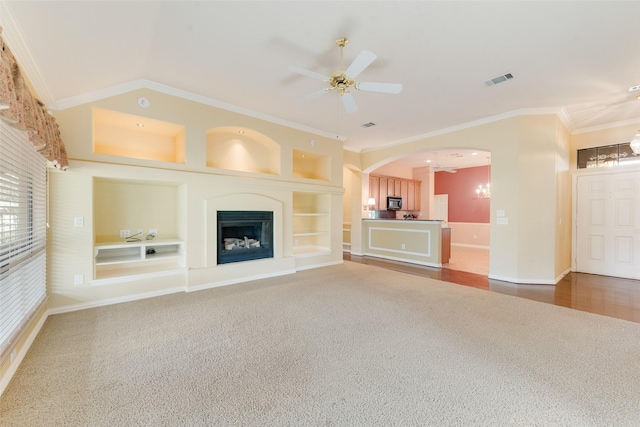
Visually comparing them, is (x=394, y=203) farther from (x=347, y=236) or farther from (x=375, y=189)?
(x=347, y=236)

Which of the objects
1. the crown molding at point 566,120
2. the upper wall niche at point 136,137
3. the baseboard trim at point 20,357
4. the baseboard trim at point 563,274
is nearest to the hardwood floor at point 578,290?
the baseboard trim at point 563,274

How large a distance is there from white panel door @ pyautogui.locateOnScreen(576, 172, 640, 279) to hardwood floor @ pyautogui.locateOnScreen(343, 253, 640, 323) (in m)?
0.30

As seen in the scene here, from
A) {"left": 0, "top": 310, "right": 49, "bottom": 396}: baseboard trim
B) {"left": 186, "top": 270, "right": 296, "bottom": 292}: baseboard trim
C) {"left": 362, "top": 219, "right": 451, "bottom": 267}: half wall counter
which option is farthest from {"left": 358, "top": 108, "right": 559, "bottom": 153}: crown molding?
{"left": 0, "top": 310, "right": 49, "bottom": 396}: baseboard trim

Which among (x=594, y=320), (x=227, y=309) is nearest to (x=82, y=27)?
(x=227, y=309)

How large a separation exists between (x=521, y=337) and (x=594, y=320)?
124 centimetres

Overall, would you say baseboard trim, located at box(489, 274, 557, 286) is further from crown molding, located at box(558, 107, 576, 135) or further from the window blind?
the window blind

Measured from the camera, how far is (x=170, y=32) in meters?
2.63

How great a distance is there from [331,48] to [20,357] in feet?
13.3

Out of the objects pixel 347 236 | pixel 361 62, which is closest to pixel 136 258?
pixel 361 62

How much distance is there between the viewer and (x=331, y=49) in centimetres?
287

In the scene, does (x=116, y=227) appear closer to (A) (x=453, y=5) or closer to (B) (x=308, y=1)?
(B) (x=308, y=1)

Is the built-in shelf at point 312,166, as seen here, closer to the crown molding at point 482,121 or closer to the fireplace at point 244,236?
the fireplace at point 244,236

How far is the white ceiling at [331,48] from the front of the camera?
7.39ft

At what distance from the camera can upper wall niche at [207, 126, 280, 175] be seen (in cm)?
477
